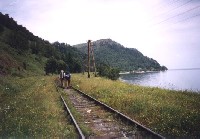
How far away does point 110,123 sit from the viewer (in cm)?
985

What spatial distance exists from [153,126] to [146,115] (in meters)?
1.64

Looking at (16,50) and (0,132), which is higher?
(16,50)

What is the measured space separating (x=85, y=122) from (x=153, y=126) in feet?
8.73

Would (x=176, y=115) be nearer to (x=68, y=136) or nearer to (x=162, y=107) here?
(x=162, y=107)

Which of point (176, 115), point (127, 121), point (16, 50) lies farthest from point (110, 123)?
point (16, 50)

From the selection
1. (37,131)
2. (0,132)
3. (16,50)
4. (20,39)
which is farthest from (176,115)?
(20,39)

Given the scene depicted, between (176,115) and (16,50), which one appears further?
(16,50)

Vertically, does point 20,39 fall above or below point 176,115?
above

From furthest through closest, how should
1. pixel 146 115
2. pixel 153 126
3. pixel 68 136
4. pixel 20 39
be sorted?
pixel 20 39, pixel 146 115, pixel 153 126, pixel 68 136

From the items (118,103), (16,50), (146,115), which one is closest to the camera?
(146,115)

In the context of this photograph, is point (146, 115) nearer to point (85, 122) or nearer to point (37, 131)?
point (85, 122)

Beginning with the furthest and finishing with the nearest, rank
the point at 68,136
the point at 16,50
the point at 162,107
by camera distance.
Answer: the point at 16,50 < the point at 162,107 < the point at 68,136

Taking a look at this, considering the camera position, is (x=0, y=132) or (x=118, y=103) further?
(x=118, y=103)

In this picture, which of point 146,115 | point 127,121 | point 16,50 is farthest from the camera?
point 16,50
